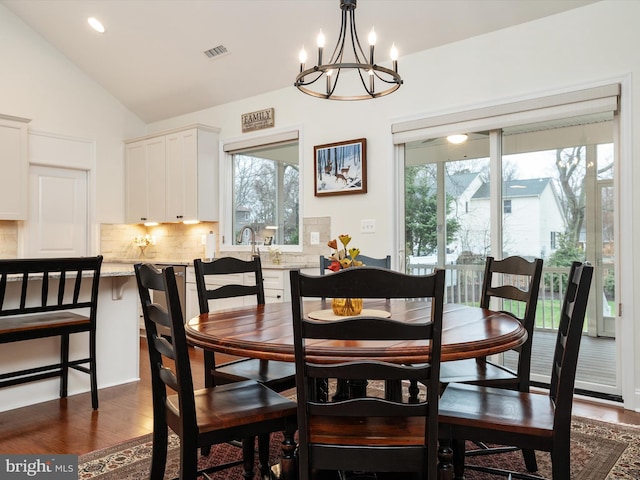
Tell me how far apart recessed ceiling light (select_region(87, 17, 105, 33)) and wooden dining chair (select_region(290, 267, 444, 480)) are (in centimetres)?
492

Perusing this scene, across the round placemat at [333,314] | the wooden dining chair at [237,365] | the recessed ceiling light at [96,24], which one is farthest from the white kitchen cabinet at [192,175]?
the round placemat at [333,314]

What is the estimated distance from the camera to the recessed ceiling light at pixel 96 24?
5.10 m

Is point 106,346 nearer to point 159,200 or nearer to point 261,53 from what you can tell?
point 159,200

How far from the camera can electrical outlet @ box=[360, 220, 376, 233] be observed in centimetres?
453

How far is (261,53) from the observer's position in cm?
486

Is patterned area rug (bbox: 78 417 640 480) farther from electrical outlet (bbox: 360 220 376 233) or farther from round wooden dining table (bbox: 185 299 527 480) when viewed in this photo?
electrical outlet (bbox: 360 220 376 233)

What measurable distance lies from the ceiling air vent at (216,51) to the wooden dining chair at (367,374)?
418cm

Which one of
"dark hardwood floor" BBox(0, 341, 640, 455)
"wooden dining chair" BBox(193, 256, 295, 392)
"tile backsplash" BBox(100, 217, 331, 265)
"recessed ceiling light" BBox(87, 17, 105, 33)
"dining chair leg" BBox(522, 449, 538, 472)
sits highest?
"recessed ceiling light" BBox(87, 17, 105, 33)

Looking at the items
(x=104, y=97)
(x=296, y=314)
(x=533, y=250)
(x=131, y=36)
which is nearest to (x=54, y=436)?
(x=296, y=314)

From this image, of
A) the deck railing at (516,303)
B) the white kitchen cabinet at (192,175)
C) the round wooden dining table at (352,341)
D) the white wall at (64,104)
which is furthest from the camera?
the white kitchen cabinet at (192,175)

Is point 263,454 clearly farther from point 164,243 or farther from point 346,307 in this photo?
point 164,243

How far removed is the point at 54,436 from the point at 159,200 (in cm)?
366

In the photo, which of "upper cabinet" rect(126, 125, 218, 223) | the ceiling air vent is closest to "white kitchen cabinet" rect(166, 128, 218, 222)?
"upper cabinet" rect(126, 125, 218, 223)

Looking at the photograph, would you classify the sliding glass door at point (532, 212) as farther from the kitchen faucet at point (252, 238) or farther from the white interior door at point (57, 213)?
the white interior door at point (57, 213)
